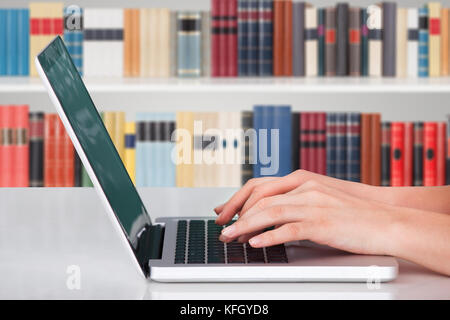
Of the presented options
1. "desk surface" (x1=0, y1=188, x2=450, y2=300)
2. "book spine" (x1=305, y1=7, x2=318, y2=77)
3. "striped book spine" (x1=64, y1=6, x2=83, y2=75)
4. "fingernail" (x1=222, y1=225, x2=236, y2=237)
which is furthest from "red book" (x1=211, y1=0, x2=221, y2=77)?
"fingernail" (x1=222, y1=225, x2=236, y2=237)

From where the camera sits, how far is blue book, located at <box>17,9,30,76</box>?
83.7 inches

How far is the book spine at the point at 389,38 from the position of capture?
2170mm

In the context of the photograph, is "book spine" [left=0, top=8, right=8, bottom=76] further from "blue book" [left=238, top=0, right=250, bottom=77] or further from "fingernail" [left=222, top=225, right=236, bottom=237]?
"fingernail" [left=222, top=225, right=236, bottom=237]

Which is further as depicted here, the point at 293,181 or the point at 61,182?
the point at 61,182

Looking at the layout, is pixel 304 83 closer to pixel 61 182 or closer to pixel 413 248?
pixel 61 182

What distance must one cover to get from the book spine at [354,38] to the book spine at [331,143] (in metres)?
0.16

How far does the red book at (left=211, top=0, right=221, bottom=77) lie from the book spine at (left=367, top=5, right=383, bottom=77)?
1.48 feet

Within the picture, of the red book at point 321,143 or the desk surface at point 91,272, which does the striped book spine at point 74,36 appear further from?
the desk surface at point 91,272

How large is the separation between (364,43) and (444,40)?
0.81 feet

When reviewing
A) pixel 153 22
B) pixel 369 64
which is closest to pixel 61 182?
pixel 153 22

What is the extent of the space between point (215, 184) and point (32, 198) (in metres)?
1.11
